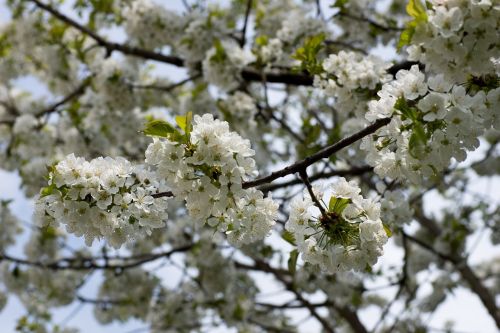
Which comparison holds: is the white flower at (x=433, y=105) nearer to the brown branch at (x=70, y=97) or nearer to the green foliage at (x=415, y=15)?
the green foliage at (x=415, y=15)

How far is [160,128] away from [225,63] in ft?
10.4

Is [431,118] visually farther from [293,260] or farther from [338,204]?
[293,260]

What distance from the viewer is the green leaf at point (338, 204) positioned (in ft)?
7.22

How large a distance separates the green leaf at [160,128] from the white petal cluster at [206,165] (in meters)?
0.04

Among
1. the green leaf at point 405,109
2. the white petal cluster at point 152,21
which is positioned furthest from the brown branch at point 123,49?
the green leaf at point 405,109

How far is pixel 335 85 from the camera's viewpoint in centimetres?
349

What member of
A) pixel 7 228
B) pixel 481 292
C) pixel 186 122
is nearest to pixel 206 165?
pixel 186 122

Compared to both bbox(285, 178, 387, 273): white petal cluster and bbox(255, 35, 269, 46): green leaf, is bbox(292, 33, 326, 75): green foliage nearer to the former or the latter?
bbox(255, 35, 269, 46): green leaf

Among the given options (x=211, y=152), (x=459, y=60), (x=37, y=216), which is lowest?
(x=37, y=216)

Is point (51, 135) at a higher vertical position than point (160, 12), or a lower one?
lower

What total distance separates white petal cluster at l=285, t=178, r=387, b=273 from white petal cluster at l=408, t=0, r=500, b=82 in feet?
2.19

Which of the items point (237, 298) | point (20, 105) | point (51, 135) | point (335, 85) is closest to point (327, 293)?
point (237, 298)

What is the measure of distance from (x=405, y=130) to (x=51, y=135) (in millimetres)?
6813

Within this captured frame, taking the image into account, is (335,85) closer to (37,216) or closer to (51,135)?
(37,216)
